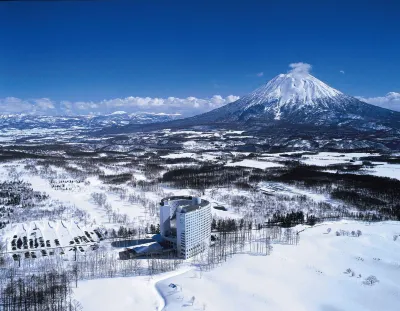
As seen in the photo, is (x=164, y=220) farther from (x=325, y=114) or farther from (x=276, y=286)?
(x=325, y=114)

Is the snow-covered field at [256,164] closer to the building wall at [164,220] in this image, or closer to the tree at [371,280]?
the building wall at [164,220]

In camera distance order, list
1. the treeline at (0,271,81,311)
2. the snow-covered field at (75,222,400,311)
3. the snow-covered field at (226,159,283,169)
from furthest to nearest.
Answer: the snow-covered field at (226,159,283,169) → the snow-covered field at (75,222,400,311) → the treeline at (0,271,81,311)

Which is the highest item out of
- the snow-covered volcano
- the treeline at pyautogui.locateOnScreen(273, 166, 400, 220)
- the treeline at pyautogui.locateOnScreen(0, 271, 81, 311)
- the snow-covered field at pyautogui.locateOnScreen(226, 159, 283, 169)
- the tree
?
the snow-covered volcano

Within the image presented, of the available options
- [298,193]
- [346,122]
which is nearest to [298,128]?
[346,122]

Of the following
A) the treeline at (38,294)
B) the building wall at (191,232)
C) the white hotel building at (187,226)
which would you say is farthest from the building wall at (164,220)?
the treeline at (38,294)

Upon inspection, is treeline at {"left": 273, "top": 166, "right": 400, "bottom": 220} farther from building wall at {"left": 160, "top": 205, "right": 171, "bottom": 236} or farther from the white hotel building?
building wall at {"left": 160, "top": 205, "right": 171, "bottom": 236}

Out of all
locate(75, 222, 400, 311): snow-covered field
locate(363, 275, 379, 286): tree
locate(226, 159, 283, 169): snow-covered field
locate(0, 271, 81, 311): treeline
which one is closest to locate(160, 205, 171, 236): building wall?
locate(75, 222, 400, 311): snow-covered field

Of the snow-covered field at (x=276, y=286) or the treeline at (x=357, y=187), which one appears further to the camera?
the treeline at (x=357, y=187)
